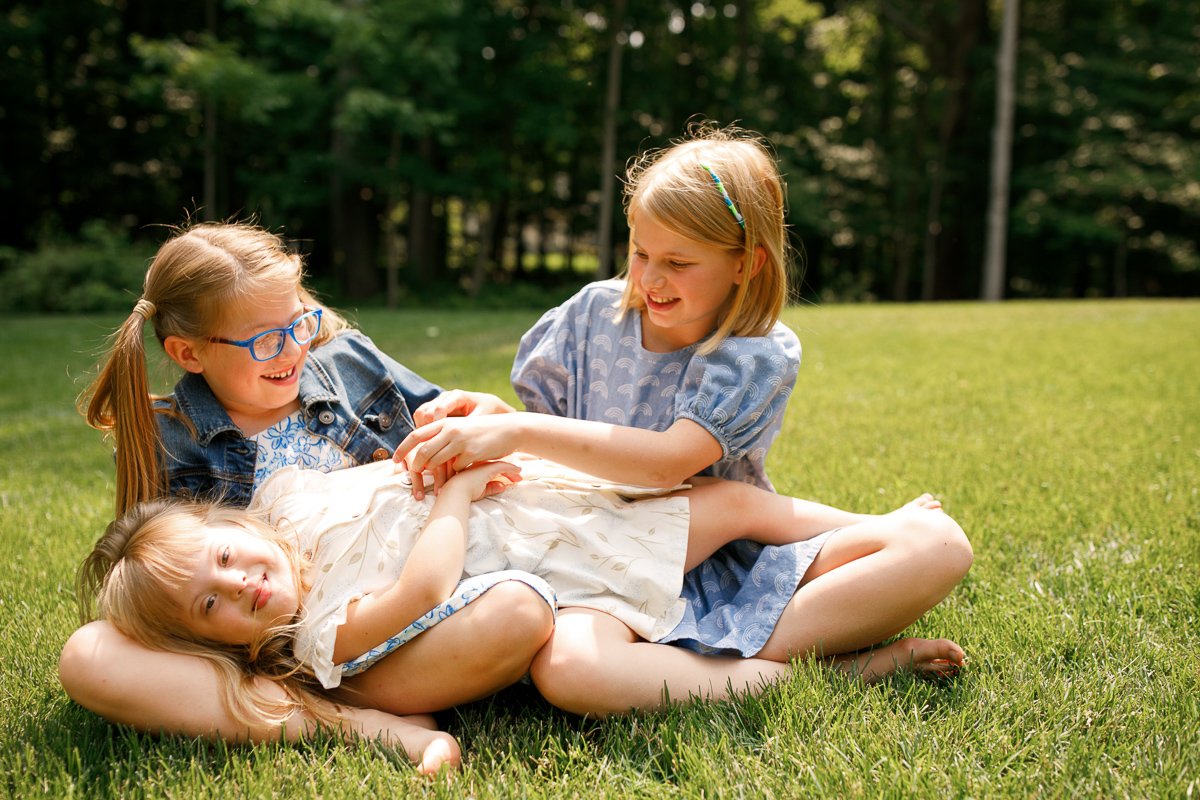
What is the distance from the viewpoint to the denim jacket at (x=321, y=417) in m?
2.17

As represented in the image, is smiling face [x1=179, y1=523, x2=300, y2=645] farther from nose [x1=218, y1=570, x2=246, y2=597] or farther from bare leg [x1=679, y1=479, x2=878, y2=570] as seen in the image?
bare leg [x1=679, y1=479, x2=878, y2=570]

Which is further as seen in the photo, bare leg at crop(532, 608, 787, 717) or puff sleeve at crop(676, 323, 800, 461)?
puff sleeve at crop(676, 323, 800, 461)

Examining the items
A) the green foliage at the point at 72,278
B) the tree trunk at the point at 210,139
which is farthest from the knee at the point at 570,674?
the tree trunk at the point at 210,139

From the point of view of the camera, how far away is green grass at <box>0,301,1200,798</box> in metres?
1.55

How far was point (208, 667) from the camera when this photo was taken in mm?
1780

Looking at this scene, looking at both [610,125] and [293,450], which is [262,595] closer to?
[293,450]

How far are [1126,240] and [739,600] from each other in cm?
2128

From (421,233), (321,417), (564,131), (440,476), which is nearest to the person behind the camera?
(440,476)

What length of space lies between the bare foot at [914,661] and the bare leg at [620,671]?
186 millimetres

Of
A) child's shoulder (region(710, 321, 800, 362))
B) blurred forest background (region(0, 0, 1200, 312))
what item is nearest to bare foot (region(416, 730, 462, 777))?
child's shoulder (region(710, 321, 800, 362))

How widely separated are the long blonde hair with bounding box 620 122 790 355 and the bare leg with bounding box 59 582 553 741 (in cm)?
76

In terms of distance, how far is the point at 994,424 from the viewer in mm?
4340

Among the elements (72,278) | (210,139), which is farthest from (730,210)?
(210,139)

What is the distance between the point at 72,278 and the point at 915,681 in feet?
51.7
